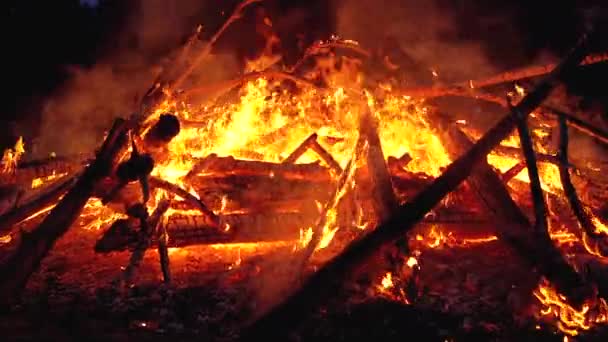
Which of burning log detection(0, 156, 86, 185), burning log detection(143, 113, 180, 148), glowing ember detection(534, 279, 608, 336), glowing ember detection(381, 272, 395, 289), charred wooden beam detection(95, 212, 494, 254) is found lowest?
glowing ember detection(534, 279, 608, 336)

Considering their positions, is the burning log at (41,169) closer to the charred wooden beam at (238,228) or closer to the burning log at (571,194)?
the charred wooden beam at (238,228)

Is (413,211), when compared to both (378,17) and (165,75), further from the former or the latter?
(378,17)

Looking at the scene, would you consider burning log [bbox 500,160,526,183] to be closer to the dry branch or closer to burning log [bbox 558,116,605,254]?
burning log [bbox 558,116,605,254]

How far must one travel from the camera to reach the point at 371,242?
3.27 metres

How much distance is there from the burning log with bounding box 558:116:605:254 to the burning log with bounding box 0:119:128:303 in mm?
4264

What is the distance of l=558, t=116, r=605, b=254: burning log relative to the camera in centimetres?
470

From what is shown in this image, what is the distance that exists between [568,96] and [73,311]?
983 cm

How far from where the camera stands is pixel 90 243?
16.6 ft

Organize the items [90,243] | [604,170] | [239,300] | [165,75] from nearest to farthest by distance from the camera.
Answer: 1. [239,300]
2. [90,243]
3. [165,75]
4. [604,170]

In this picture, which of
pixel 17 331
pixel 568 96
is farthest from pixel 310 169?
pixel 568 96

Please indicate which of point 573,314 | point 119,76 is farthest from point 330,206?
point 119,76

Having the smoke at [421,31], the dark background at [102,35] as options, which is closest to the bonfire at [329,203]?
the smoke at [421,31]

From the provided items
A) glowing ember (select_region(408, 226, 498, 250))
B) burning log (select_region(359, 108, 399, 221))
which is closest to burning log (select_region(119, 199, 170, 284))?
burning log (select_region(359, 108, 399, 221))

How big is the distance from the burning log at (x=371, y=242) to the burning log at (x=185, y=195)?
2.00m
